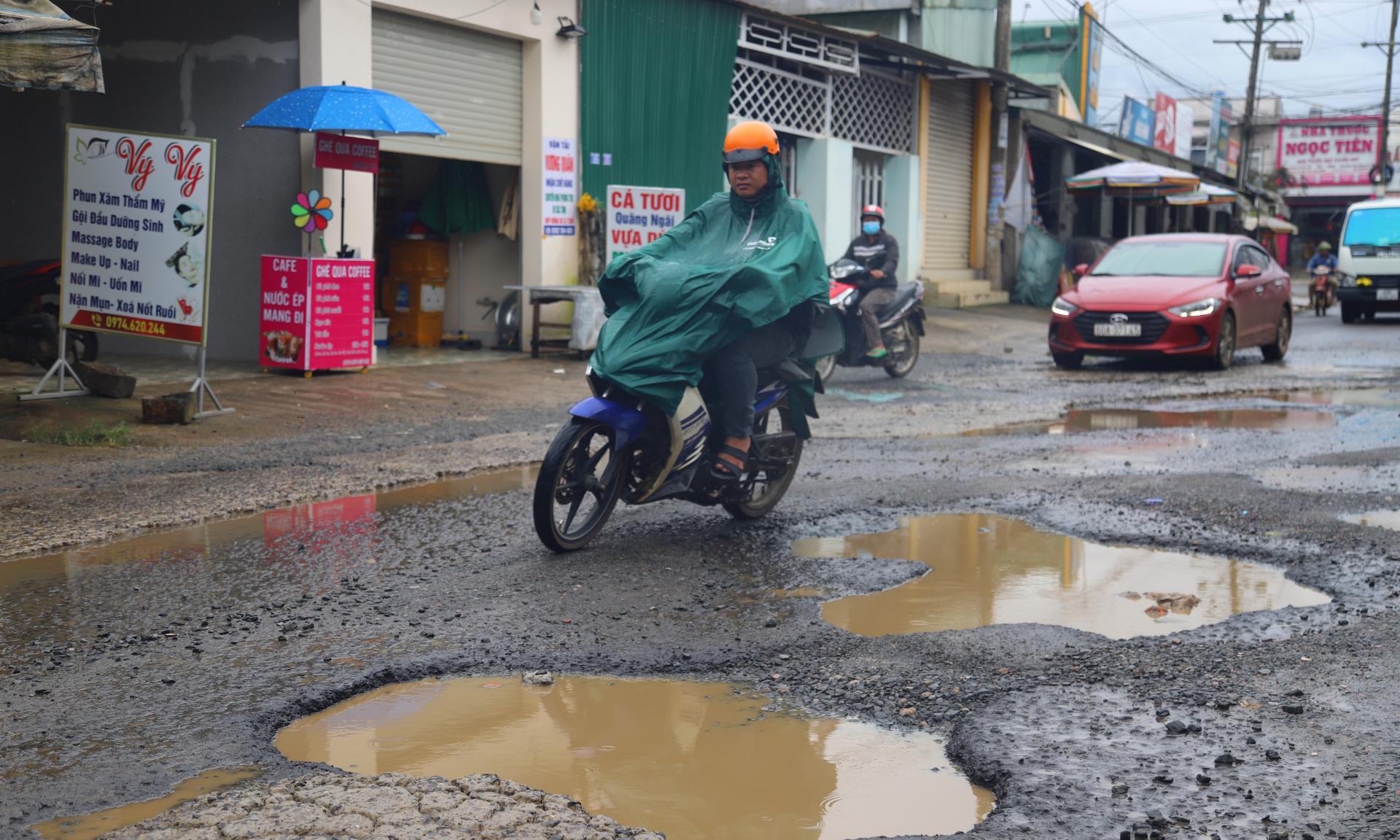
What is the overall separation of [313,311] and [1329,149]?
191ft

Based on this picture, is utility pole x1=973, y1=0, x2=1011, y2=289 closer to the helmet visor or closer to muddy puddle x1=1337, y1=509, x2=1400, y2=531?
muddy puddle x1=1337, y1=509, x2=1400, y2=531

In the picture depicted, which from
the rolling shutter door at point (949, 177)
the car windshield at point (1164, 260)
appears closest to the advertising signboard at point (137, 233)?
the car windshield at point (1164, 260)

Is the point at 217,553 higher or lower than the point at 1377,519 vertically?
lower

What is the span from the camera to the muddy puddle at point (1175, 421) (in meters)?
9.27

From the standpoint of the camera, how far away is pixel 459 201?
1463 centimetres

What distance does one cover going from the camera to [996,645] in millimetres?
4105

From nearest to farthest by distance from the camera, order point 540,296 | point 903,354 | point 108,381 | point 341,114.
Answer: point 108,381
point 341,114
point 903,354
point 540,296

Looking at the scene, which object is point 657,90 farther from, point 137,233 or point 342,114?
point 137,233

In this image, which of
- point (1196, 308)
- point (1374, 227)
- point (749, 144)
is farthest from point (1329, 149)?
point (749, 144)

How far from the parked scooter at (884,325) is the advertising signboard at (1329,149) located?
5269 cm

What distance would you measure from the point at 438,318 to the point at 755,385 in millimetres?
10062

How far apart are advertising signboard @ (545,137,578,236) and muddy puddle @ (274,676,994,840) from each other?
36.4 ft

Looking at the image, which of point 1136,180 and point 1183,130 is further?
point 1183,130

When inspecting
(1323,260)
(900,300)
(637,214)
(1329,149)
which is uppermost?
(1329,149)
